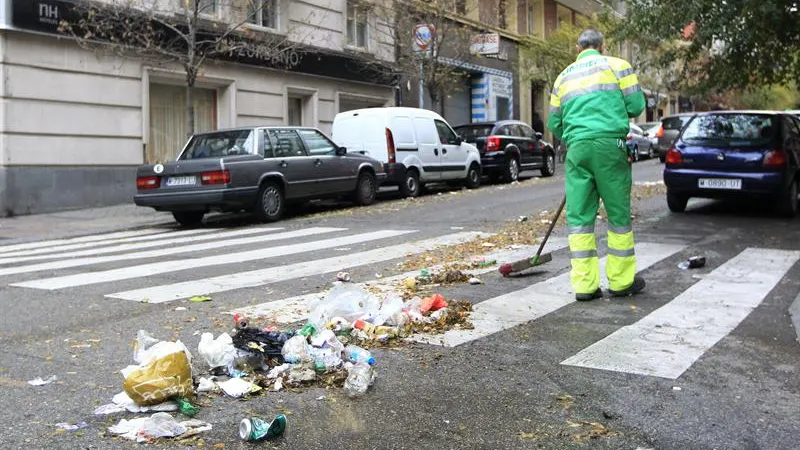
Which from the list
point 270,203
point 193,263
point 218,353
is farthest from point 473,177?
point 218,353

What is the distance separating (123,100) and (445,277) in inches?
485

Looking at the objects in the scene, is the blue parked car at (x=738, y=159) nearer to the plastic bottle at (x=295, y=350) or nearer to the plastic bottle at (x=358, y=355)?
the plastic bottle at (x=358, y=355)

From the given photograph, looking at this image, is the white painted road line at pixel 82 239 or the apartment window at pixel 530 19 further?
the apartment window at pixel 530 19

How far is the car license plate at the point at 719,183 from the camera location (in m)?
11.1

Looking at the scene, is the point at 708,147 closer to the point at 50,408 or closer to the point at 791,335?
the point at 791,335

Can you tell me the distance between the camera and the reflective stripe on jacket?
20.0 ft

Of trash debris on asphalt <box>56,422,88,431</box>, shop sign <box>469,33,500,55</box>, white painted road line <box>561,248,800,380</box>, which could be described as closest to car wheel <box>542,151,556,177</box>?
shop sign <box>469,33,500,55</box>

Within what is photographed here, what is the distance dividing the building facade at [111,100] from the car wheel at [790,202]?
11902 millimetres

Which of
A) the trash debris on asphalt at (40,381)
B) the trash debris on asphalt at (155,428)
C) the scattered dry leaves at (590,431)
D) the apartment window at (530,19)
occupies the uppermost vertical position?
the apartment window at (530,19)

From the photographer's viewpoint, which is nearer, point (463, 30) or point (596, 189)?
point (596, 189)

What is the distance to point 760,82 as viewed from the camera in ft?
40.1

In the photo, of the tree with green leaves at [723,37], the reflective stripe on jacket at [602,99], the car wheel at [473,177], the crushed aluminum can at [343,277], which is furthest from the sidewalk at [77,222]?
the reflective stripe on jacket at [602,99]

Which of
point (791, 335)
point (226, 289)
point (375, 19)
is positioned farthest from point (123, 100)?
point (791, 335)

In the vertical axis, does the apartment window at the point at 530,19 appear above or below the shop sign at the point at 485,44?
above
